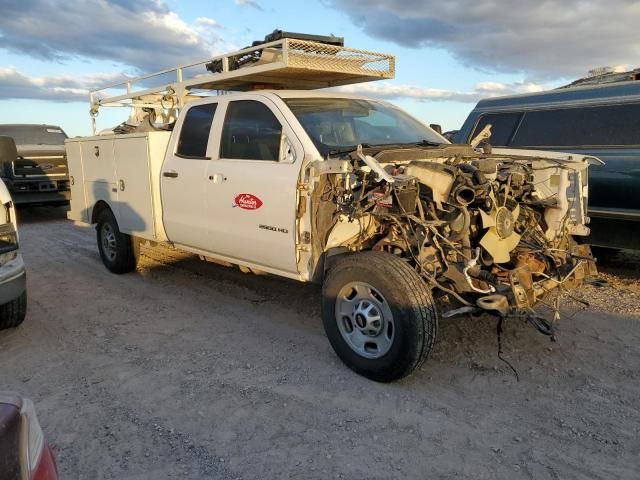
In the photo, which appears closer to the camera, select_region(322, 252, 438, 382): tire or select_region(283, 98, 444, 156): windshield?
select_region(322, 252, 438, 382): tire

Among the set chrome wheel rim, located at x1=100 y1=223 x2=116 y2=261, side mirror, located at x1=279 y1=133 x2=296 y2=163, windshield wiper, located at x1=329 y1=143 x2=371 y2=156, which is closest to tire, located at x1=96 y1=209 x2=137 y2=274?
chrome wheel rim, located at x1=100 y1=223 x2=116 y2=261

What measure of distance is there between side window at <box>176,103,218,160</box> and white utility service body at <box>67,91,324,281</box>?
0.06 metres

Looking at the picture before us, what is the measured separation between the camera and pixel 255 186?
4734mm

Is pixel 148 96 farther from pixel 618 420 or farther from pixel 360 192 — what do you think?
pixel 618 420

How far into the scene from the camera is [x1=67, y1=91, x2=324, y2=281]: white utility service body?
4.47m

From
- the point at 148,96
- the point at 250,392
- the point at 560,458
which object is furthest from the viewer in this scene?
the point at 148,96

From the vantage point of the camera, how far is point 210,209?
5297 millimetres

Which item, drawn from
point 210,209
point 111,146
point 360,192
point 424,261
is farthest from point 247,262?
point 111,146

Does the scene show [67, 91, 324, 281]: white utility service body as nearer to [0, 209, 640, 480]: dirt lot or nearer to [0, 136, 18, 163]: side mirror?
[0, 209, 640, 480]: dirt lot

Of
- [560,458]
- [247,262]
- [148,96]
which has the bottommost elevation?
[560,458]

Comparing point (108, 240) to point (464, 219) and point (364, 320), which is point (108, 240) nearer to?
point (364, 320)


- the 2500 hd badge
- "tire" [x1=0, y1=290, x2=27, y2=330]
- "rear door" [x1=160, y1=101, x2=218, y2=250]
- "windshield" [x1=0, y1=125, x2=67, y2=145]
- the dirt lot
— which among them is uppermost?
"windshield" [x1=0, y1=125, x2=67, y2=145]

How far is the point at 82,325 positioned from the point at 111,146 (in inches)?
96.5

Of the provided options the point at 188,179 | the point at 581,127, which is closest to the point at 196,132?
the point at 188,179
